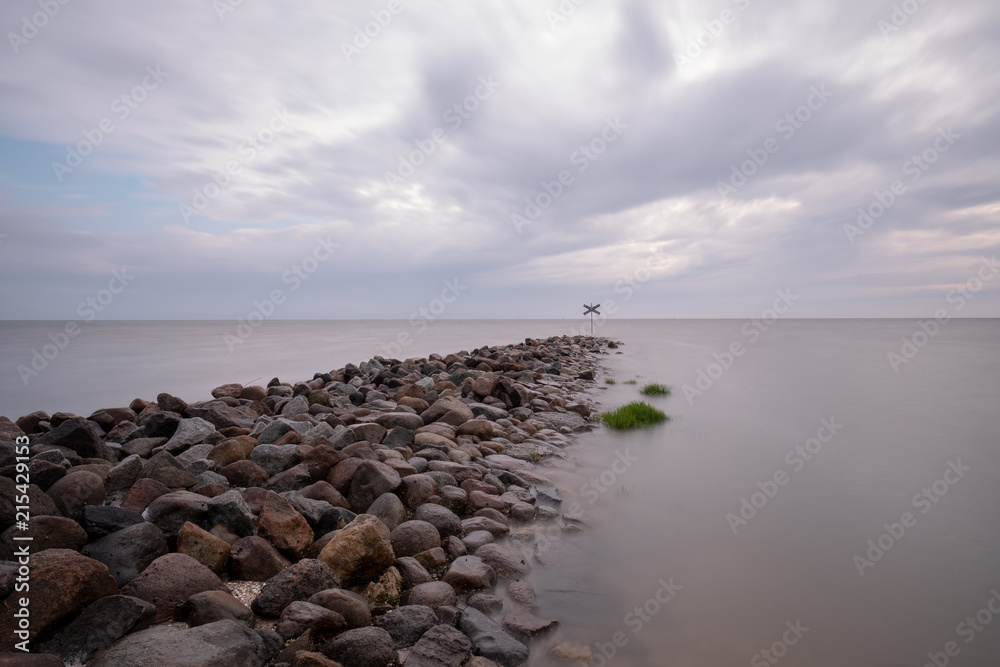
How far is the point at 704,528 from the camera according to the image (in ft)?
19.7

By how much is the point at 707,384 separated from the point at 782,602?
15.5 meters

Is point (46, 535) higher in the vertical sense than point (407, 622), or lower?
higher

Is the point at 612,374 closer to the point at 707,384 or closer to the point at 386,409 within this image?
the point at 707,384

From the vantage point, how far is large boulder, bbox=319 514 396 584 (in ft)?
14.1

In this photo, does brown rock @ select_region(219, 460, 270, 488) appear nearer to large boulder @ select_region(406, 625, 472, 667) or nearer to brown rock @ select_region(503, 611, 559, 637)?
large boulder @ select_region(406, 625, 472, 667)

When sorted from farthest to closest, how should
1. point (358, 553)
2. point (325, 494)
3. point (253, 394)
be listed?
point (253, 394) < point (325, 494) < point (358, 553)

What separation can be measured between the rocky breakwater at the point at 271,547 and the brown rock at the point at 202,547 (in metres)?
0.01

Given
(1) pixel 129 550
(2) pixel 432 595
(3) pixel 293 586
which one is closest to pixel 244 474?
(1) pixel 129 550

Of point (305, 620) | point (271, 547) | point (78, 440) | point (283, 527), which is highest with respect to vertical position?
A: point (78, 440)

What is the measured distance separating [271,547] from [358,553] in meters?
0.82

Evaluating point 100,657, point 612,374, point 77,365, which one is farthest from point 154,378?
point 100,657

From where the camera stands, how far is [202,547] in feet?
13.9

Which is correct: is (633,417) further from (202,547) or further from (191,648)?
(191,648)

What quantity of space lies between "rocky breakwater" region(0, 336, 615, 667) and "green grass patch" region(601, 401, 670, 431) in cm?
369
